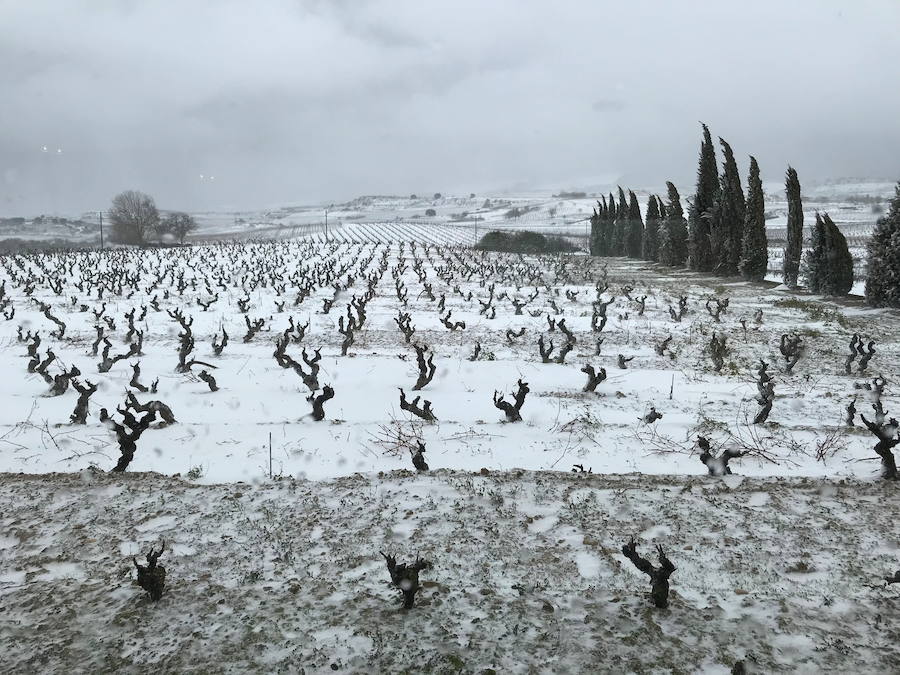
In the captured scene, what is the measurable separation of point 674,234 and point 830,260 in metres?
19.8

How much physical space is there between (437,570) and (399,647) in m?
0.85

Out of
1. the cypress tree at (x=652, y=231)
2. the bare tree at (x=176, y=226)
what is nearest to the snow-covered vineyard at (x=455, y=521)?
the cypress tree at (x=652, y=231)

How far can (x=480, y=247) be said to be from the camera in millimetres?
65625

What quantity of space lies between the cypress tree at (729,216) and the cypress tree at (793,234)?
4.06 m

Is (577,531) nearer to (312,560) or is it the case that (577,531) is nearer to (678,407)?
(312,560)

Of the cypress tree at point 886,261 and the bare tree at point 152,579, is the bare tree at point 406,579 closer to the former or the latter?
the bare tree at point 152,579

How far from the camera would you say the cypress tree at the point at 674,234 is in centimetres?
4388

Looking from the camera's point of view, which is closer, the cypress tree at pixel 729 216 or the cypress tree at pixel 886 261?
the cypress tree at pixel 886 261

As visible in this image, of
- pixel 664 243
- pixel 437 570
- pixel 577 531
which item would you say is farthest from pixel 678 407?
pixel 664 243

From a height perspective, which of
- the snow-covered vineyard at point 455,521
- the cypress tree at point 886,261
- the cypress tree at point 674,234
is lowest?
the snow-covered vineyard at point 455,521

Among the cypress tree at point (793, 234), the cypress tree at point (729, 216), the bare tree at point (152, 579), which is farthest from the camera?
the cypress tree at point (729, 216)

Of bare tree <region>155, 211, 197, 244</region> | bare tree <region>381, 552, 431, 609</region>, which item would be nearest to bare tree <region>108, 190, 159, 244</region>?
bare tree <region>155, 211, 197, 244</region>

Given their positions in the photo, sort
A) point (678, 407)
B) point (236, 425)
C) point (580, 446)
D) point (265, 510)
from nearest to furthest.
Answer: point (265, 510) → point (580, 446) → point (236, 425) → point (678, 407)

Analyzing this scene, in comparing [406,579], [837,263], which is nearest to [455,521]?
[406,579]
